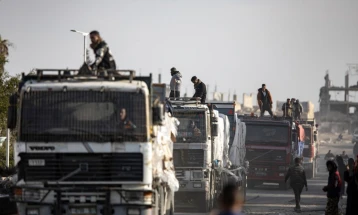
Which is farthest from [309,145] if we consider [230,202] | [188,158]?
[230,202]

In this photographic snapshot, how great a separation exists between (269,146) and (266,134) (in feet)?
2.18

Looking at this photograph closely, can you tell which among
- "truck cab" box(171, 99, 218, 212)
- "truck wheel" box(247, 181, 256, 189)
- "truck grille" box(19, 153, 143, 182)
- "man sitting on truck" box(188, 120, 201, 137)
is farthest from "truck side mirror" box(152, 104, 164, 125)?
"truck wheel" box(247, 181, 256, 189)

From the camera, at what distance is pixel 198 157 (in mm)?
29453

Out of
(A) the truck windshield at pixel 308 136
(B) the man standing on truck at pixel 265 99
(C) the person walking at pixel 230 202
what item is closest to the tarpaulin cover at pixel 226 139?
(B) the man standing on truck at pixel 265 99

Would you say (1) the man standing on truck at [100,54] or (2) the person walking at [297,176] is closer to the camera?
(1) the man standing on truck at [100,54]

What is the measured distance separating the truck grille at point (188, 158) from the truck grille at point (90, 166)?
10.2 m

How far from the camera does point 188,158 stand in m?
29.5

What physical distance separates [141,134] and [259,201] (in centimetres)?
1698

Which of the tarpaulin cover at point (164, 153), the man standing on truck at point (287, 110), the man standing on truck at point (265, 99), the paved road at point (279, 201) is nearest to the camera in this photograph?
the tarpaulin cover at point (164, 153)

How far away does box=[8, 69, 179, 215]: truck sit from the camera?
1911 cm

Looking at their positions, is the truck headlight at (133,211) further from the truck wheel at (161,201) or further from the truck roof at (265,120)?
the truck roof at (265,120)

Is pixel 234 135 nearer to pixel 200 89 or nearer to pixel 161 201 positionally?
pixel 200 89

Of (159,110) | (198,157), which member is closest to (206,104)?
(198,157)

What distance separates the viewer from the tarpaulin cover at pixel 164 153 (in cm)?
2055
